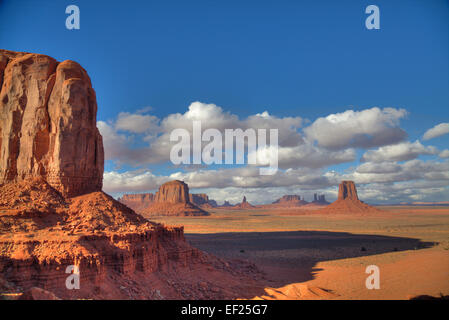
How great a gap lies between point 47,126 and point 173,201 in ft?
517

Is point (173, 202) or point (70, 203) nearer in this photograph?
point (70, 203)

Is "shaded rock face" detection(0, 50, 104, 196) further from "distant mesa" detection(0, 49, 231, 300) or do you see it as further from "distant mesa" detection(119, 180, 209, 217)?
"distant mesa" detection(119, 180, 209, 217)

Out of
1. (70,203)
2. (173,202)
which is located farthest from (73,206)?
(173,202)

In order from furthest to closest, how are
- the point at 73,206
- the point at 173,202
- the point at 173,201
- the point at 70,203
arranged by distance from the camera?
the point at 173,201 → the point at 173,202 → the point at 70,203 → the point at 73,206

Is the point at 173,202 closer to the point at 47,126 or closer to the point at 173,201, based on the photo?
the point at 173,201

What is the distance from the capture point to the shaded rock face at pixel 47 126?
18.3 m

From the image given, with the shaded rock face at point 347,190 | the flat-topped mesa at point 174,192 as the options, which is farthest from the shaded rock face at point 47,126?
the shaded rock face at point 347,190

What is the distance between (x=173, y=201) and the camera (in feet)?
566

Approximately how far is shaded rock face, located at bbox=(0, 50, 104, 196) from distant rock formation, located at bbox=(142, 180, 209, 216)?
136839 millimetres

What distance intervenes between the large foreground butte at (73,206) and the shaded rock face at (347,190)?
172611 mm

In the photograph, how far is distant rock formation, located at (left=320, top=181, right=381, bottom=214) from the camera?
159875 millimetres

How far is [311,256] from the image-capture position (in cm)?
3653
